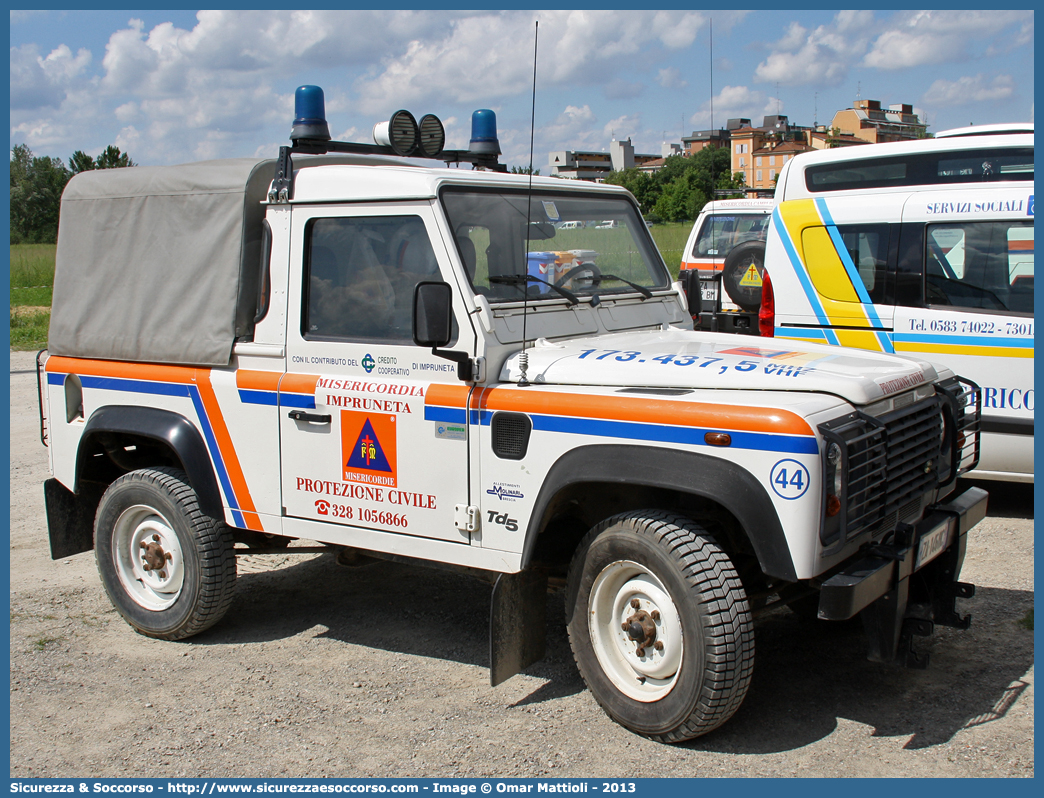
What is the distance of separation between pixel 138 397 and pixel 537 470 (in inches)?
96.3

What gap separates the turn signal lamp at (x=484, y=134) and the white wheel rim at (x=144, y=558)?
272 centimetres

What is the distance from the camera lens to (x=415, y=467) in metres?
4.34

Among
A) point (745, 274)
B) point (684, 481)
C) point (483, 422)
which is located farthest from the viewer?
point (745, 274)

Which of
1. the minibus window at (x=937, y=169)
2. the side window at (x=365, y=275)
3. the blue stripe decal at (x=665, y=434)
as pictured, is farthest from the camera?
the minibus window at (x=937, y=169)

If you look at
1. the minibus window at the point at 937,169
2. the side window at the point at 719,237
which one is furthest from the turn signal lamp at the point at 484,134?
the side window at the point at 719,237

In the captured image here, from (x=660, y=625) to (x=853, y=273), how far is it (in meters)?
4.41

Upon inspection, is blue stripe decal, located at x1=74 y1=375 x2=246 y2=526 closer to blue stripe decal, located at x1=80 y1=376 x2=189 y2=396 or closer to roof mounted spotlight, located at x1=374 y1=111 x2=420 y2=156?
blue stripe decal, located at x1=80 y1=376 x2=189 y2=396

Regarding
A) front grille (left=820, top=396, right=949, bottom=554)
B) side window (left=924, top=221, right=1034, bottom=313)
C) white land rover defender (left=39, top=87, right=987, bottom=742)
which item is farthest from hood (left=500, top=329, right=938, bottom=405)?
side window (left=924, top=221, right=1034, bottom=313)

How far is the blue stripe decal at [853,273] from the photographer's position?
7172mm

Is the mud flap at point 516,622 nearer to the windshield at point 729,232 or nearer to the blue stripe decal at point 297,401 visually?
the blue stripe decal at point 297,401

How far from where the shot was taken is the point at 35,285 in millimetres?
28500

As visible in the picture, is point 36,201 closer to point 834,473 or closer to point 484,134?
point 484,134

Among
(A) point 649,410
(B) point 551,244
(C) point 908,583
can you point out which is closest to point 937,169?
(B) point 551,244
